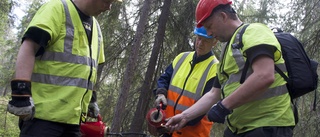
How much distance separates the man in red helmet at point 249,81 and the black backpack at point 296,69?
0.13ft

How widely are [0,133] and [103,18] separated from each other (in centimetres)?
781

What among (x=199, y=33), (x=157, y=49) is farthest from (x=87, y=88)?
(x=157, y=49)

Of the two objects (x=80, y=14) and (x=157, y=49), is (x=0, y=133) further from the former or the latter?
(x=80, y=14)

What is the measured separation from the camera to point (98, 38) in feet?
10.7

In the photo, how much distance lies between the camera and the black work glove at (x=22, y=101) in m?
2.41

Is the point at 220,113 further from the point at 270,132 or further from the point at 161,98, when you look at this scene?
the point at 161,98

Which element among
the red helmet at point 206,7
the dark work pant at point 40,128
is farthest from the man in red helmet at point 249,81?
the dark work pant at point 40,128

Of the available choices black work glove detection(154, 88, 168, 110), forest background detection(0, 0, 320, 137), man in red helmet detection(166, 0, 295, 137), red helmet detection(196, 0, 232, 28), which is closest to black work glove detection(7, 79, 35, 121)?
man in red helmet detection(166, 0, 295, 137)

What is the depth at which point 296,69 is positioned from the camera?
251 cm

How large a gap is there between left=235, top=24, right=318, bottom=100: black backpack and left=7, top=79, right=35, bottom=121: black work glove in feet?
4.91

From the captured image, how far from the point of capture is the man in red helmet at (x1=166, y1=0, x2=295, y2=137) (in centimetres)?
240

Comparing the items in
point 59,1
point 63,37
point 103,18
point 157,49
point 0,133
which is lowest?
point 0,133

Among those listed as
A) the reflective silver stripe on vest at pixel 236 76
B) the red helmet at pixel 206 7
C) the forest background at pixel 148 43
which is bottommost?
the forest background at pixel 148 43

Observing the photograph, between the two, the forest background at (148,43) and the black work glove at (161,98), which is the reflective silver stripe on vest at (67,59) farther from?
the forest background at (148,43)
